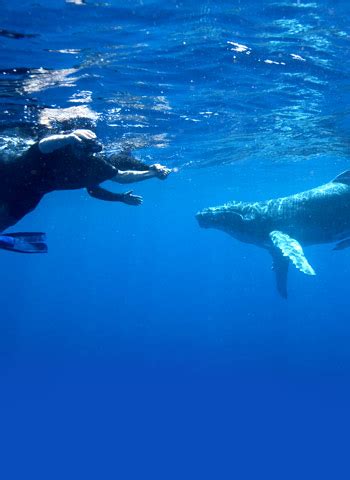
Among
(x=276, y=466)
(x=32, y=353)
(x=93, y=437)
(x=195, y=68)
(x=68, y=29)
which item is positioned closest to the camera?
(x=68, y=29)

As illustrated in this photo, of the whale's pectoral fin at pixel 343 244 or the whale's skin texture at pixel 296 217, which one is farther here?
the whale's pectoral fin at pixel 343 244

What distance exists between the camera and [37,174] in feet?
23.2

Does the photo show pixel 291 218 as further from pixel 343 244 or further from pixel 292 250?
pixel 292 250

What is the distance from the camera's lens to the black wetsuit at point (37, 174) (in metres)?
6.97

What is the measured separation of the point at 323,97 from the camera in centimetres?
1583

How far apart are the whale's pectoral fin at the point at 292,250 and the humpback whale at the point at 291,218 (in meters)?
0.24

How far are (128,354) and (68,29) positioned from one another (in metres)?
30.6

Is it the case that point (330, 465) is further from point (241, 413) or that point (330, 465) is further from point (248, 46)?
point (248, 46)

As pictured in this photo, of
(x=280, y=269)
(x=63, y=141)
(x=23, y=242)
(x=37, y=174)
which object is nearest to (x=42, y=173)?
(x=37, y=174)

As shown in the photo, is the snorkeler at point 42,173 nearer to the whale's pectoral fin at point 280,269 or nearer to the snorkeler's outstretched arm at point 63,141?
the snorkeler's outstretched arm at point 63,141

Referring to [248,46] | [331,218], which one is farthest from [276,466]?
[248,46]

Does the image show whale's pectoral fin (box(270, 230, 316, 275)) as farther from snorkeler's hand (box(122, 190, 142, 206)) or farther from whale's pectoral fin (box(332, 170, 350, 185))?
snorkeler's hand (box(122, 190, 142, 206))

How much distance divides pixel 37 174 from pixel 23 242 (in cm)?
126

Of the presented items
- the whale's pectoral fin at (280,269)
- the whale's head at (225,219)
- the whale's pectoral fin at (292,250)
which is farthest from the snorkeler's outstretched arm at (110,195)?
the whale's pectoral fin at (280,269)
